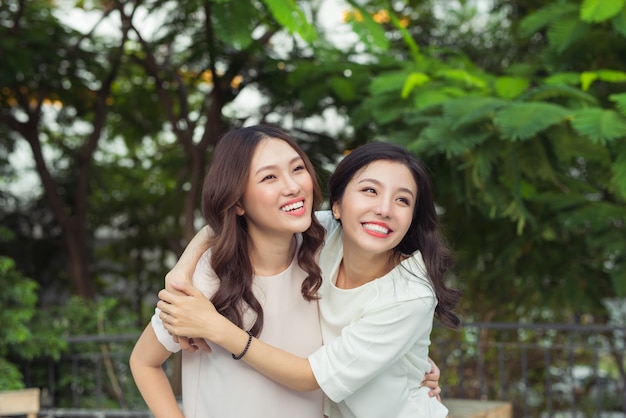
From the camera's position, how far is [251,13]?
12.9ft

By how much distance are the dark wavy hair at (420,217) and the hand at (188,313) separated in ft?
1.51

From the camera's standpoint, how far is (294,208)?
6.39 ft

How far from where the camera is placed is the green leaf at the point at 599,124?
3281mm

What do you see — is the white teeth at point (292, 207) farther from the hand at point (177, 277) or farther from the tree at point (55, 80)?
the tree at point (55, 80)

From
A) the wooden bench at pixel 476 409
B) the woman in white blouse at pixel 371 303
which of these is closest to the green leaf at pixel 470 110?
the wooden bench at pixel 476 409

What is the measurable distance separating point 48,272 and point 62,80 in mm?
1795

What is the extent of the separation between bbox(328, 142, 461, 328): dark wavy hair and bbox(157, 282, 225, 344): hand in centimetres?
46

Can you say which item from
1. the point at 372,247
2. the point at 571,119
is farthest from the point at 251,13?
the point at 372,247

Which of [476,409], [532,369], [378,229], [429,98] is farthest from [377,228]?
Answer: [532,369]

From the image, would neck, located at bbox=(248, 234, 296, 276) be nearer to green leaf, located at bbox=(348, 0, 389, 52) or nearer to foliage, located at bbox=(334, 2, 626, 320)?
foliage, located at bbox=(334, 2, 626, 320)

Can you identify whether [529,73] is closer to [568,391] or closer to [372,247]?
[372,247]

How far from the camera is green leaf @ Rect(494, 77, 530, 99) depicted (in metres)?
3.94

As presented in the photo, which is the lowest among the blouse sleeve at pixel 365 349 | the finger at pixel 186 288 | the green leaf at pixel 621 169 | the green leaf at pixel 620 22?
the blouse sleeve at pixel 365 349

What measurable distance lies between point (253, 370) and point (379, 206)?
1.55 ft
